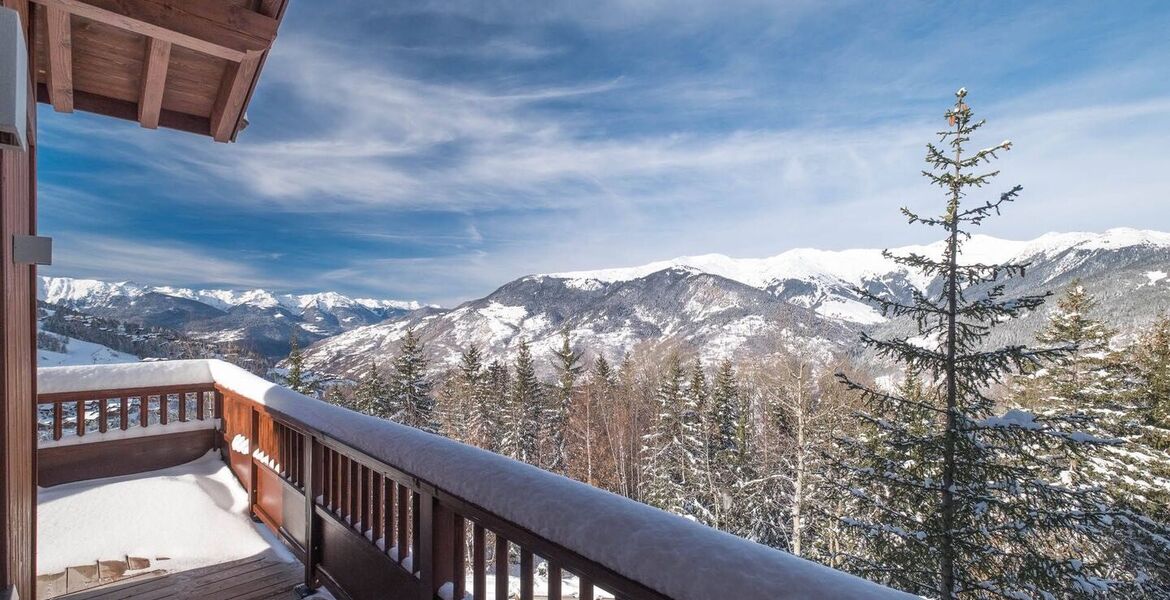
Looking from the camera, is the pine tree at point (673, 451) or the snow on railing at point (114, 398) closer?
the snow on railing at point (114, 398)

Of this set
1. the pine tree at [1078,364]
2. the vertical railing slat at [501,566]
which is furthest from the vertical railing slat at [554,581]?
the pine tree at [1078,364]

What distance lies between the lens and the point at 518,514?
1.24 metres

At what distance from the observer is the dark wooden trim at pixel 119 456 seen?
390cm

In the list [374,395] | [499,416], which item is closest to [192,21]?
[374,395]

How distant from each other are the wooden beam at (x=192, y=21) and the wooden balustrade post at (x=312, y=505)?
1.91 metres

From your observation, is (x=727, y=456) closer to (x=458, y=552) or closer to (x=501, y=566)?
(x=458, y=552)

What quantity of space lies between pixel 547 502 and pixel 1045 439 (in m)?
8.04

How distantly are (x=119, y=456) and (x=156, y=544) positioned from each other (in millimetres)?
1700

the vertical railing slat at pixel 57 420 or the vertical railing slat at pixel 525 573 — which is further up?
the vertical railing slat at pixel 525 573

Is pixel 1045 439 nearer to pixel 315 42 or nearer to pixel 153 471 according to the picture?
pixel 153 471

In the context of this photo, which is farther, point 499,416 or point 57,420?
point 499,416

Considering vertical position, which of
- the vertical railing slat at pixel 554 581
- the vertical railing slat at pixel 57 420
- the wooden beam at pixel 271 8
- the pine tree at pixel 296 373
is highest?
the wooden beam at pixel 271 8

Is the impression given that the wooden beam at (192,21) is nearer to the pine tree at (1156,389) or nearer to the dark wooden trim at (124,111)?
the dark wooden trim at (124,111)

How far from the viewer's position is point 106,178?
39.5ft
